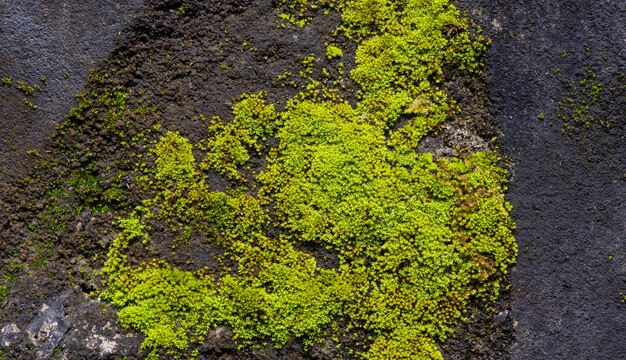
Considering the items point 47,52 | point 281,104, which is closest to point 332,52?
point 281,104

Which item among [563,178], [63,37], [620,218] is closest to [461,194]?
[563,178]

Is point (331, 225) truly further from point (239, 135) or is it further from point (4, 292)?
point (4, 292)

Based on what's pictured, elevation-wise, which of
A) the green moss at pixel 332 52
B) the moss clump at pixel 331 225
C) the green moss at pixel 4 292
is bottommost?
the green moss at pixel 4 292

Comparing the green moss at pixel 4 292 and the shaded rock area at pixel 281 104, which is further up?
the shaded rock area at pixel 281 104

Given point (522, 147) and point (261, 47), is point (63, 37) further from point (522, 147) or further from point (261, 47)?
point (522, 147)

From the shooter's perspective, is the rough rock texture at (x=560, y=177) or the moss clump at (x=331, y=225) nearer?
the moss clump at (x=331, y=225)

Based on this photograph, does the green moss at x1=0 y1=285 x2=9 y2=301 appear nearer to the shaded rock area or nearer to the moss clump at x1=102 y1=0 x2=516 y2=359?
the shaded rock area

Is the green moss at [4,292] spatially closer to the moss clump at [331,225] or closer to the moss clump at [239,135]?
the moss clump at [331,225]

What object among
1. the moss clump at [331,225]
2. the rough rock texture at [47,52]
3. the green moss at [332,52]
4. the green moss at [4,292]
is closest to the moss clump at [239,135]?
the moss clump at [331,225]
